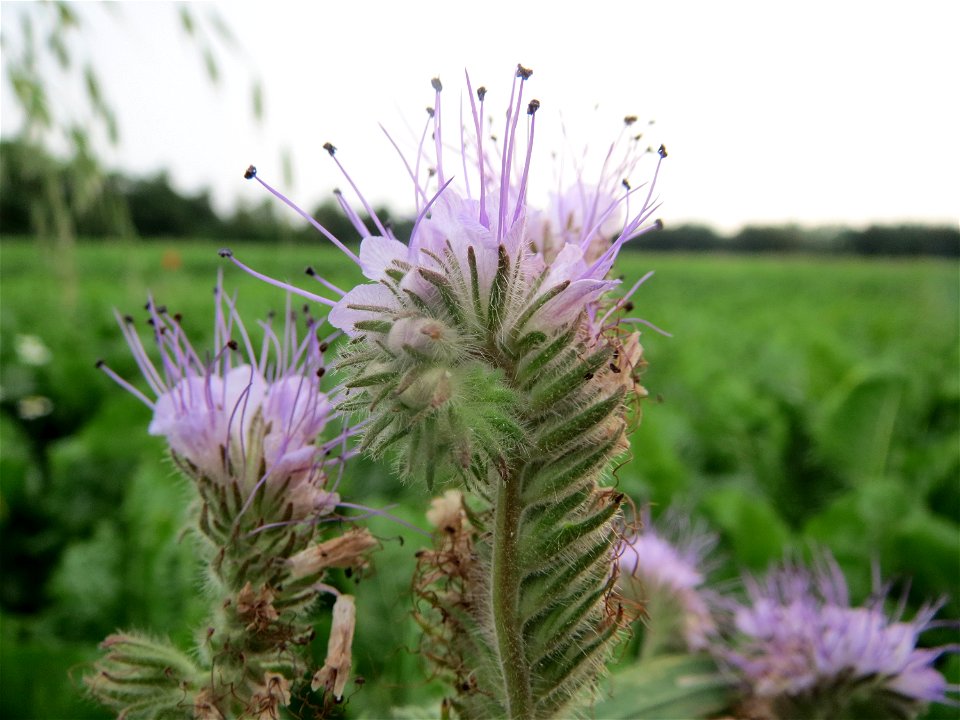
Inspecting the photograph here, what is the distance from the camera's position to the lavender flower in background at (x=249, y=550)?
961mm

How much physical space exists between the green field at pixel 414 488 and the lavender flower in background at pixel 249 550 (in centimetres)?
14

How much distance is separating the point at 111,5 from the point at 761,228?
48.0 meters

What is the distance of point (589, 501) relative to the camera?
2.87 ft

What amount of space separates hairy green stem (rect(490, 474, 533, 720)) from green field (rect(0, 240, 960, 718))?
96mm

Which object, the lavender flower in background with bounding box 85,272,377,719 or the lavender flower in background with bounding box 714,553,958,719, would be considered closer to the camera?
the lavender flower in background with bounding box 85,272,377,719

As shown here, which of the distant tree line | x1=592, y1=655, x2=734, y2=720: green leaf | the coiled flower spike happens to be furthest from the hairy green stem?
the distant tree line

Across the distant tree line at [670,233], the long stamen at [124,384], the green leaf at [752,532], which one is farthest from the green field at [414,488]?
the distant tree line at [670,233]

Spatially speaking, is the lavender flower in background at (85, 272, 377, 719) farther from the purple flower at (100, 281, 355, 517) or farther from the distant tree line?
the distant tree line

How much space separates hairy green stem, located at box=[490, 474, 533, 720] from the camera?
844 millimetres

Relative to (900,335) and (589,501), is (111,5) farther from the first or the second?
(900,335)

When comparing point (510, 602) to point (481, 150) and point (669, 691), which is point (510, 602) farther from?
point (669, 691)

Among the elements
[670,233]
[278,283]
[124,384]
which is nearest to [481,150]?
[278,283]

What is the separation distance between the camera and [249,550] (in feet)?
3.33

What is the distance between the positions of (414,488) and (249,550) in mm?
337
